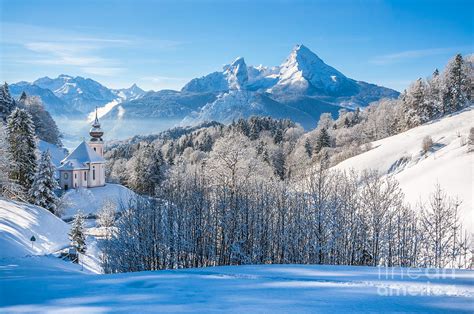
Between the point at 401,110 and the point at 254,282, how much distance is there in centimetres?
7665

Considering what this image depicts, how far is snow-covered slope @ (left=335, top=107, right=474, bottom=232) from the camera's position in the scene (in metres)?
33.7

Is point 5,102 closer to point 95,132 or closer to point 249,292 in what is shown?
point 95,132

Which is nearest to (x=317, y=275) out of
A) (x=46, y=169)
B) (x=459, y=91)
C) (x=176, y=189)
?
(x=176, y=189)

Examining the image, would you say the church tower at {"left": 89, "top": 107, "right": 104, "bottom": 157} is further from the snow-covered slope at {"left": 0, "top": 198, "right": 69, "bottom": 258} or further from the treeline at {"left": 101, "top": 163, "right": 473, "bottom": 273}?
the treeline at {"left": 101, "top": 163, "right": 473, "bottom": 273}

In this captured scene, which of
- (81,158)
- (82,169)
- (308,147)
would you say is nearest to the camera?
(82,169)

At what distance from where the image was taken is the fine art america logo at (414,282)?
579 cm

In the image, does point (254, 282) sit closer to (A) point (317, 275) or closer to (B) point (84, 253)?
(A) point (317, 275)

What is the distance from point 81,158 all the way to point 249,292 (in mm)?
52704

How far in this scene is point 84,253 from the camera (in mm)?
25516

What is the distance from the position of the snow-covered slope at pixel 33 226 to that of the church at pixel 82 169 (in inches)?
858

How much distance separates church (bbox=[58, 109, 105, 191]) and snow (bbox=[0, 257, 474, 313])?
155 ft

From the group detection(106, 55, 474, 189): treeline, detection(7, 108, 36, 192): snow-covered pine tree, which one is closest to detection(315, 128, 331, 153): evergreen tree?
detection(106, 55, 474, 189): treeline

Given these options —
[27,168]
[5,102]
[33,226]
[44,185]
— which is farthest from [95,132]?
[33,226]

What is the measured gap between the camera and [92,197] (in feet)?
164
